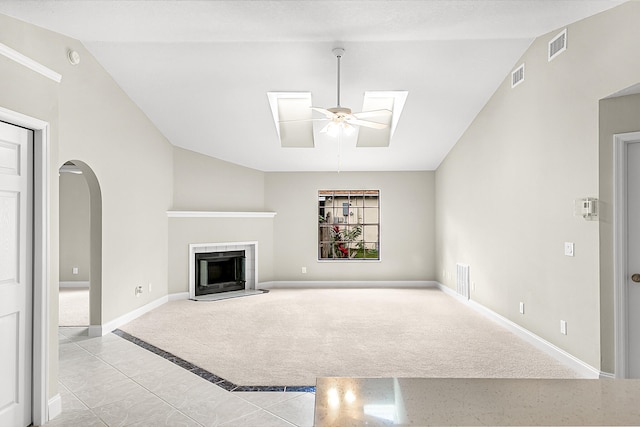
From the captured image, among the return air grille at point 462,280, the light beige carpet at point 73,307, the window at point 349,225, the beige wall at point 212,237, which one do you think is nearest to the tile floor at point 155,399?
the light beige carpet at point 73,307

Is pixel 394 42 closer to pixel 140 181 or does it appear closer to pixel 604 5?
pixel 604 5

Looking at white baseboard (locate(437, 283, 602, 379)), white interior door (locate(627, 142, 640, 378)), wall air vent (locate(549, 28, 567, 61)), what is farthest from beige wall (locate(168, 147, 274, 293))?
white interior door (locate(627, 142, 640, 378))

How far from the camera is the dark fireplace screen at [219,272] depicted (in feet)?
25.1

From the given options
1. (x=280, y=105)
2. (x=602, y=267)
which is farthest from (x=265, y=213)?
(x=602, y=267)

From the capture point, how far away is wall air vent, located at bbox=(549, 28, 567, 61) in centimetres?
395

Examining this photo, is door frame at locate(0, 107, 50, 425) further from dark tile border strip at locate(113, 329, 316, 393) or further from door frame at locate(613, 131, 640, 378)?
door frame at locate(613, 131, 640, 378)

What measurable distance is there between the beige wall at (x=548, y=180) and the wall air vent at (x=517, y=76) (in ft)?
0.24

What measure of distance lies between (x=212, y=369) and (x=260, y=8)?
3013 mm

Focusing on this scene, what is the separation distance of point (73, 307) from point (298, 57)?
491cm

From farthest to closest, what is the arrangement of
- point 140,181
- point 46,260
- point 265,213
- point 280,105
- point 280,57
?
point 265,213 → point 280,105 → point 140,181 → point 280,57 → point 46,260

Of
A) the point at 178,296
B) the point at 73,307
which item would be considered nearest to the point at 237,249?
the point at 178,296

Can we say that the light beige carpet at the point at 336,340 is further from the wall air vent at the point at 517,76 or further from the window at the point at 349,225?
the wall air vent at the point at 517,76

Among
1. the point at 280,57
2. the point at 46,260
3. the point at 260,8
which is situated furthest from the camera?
the point at 280,57

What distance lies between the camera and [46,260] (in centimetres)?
293
